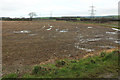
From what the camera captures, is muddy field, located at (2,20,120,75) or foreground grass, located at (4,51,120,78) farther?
muddy field, located at (2,20,120,75)

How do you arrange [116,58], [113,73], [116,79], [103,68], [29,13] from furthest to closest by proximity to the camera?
[29,13] → [116,58] → [103,68] → [113,73] → [116,79]

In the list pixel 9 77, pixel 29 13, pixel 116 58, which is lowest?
pixel 9 77

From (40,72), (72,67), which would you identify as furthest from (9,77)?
(72,67)

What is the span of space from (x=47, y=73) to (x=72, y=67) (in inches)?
41.7

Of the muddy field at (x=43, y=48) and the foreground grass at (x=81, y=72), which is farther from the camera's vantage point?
the muddy field at (x=43, y=48)

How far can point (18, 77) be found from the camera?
4332 millimetres

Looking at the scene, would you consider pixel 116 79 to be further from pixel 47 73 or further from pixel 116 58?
pixel 47 73

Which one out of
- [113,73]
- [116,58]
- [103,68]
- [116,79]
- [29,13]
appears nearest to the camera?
[116,79]

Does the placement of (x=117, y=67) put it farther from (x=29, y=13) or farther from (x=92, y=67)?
(x=29, y=13)

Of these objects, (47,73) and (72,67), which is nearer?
(47,73)

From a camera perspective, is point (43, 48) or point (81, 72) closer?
point (81, 72)

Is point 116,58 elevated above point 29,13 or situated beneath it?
situated beneath

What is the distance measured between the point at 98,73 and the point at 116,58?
1.67 meters

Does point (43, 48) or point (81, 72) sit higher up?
point (43, 48)
